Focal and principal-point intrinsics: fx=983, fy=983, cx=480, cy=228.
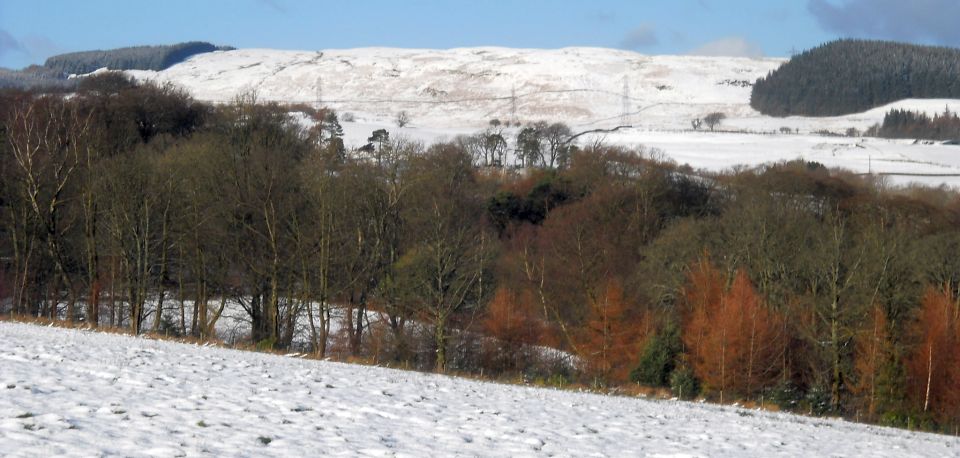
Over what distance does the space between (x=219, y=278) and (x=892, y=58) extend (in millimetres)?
152998

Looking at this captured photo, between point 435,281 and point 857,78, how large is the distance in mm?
140493

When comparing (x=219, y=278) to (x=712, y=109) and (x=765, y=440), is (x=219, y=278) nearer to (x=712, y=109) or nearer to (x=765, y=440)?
(x=765, y=440)

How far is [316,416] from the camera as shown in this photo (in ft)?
44.4

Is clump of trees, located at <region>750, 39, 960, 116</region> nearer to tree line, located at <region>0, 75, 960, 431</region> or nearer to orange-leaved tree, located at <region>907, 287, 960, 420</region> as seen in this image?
tree line, located at <region>0, 75, 960, 431</region>

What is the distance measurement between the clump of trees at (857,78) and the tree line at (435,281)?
389 feet

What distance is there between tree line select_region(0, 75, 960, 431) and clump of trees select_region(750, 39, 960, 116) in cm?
11853

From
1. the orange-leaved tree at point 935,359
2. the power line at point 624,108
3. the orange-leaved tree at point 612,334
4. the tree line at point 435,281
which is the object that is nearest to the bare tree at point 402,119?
the power line at point 624,108

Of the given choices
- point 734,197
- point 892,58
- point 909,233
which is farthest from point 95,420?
point 892,58

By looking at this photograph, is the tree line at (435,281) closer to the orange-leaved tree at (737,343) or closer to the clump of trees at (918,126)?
the orange-leaved tree at (737,343)

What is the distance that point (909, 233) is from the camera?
51.2 metres

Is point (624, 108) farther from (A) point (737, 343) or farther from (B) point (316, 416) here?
(B) point (316, 416)

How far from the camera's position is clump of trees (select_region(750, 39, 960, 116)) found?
163m

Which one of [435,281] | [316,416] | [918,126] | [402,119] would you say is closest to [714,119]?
[918,126]

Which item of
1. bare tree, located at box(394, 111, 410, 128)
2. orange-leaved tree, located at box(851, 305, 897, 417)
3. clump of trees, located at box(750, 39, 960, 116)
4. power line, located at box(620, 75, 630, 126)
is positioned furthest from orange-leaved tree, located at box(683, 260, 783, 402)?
clump of trees, located at box(750, 39, 960, 116)
